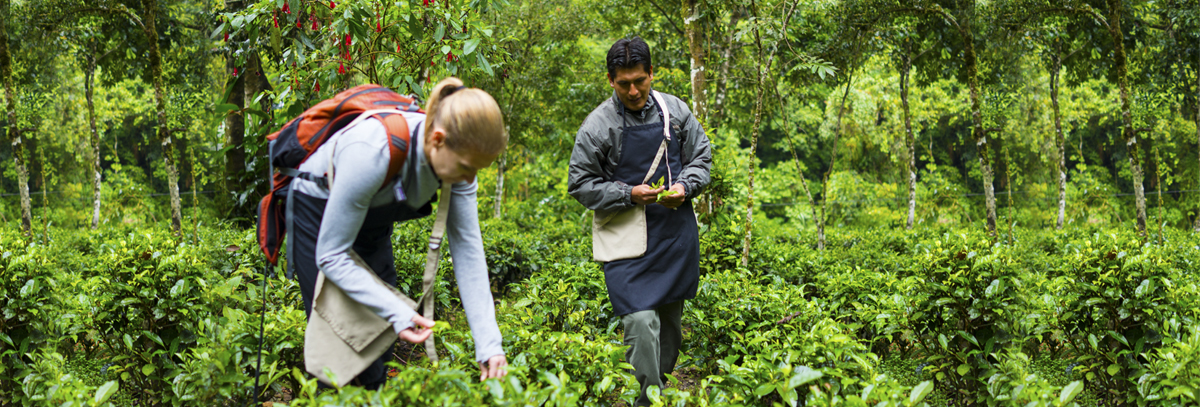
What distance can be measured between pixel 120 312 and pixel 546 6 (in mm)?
9992

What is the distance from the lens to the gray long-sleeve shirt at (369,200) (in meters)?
1.68

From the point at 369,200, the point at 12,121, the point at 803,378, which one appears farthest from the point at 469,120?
the point at 12,121

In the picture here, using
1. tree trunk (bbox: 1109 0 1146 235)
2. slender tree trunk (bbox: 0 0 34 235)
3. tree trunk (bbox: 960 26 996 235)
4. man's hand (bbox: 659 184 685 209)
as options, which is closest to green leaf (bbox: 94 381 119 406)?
man's hand (bbox: 659 184 685 209)

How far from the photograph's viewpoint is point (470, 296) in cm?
193

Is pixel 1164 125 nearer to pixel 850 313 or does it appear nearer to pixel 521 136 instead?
pixel 521 136

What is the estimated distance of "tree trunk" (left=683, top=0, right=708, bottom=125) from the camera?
523cm

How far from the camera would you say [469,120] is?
5.13 ft

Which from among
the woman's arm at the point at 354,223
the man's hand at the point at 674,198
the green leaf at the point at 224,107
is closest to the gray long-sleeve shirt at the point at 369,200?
the woman's arm at the point at 354,223

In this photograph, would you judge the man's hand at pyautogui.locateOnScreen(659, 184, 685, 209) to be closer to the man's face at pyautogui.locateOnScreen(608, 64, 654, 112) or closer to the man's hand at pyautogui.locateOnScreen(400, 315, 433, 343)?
the man's face at pyautogui.locateOnScreen(608, 64, 654, 112)

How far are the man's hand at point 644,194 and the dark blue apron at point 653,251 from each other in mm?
157

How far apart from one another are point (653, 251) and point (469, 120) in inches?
61.6

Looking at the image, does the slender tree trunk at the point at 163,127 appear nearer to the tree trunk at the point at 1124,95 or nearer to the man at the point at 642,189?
the man at the point at 642,189

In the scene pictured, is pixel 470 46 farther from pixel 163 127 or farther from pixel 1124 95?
pixel 1124 95

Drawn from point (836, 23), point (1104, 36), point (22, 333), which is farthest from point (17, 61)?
point (1104, 36)
